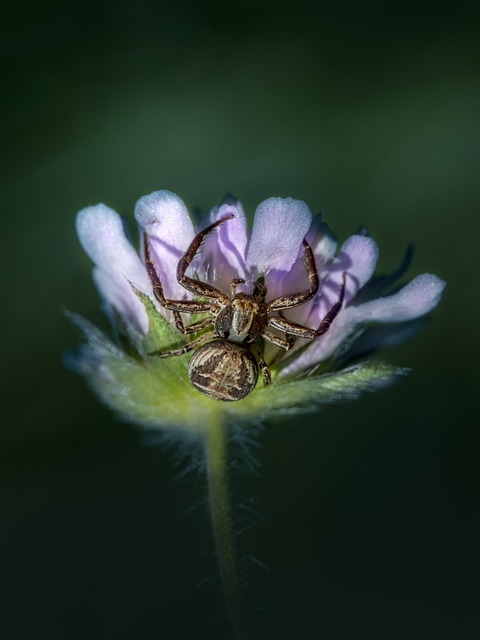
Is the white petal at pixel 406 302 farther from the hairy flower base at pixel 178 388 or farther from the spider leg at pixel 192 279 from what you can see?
the spider leg at pixel 192 279

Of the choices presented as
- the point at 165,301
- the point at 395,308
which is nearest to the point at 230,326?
the point at 165,301

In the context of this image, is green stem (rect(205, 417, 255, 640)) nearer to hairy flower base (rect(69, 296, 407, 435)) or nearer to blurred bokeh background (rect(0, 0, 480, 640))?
hairy flower base (rect(69, 296, 407, 435))

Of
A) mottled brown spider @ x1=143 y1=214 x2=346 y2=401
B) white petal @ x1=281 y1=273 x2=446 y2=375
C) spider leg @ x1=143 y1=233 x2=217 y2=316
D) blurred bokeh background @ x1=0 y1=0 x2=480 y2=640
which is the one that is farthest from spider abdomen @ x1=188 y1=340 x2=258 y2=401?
blurred bokeh background @ x1=0 y1=0 x2=480 y2=640

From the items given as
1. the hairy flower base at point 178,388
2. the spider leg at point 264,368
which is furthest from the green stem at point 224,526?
the spider leg at point 264,368

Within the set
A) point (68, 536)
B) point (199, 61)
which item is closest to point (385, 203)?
point (199, 61)

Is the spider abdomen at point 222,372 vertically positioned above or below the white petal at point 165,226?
below

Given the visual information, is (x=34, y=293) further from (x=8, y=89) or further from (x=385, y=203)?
(x=385, y=203)
